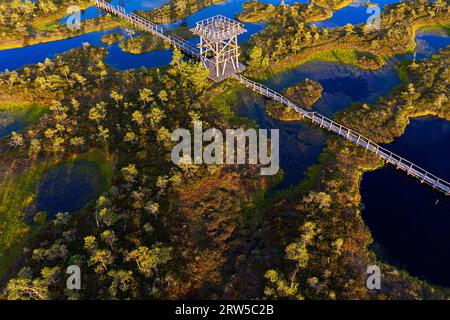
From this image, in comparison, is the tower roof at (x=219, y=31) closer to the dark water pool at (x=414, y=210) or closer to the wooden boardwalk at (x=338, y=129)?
the wooden boardwalk at (x=338, y=129)

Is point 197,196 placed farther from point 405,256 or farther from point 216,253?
point 405,256

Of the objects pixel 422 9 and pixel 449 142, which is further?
pixel 422 9

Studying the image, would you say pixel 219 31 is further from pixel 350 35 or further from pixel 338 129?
pixel 350 35

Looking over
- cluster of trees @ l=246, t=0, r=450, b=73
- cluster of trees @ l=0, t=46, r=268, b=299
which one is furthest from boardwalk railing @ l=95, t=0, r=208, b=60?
cluster of trees @ l=246, t=0, r=450, b=73

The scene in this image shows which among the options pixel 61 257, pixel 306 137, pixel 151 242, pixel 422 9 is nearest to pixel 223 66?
pixel 306 137

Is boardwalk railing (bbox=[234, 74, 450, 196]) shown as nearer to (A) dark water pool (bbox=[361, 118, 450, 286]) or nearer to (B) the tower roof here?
(A) dark water pool (bbox=[361, 118, 450, 286])

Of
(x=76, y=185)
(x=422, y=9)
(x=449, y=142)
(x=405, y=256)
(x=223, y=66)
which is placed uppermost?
(x=422, y=9)

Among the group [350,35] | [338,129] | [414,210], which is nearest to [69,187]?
[338,129]
